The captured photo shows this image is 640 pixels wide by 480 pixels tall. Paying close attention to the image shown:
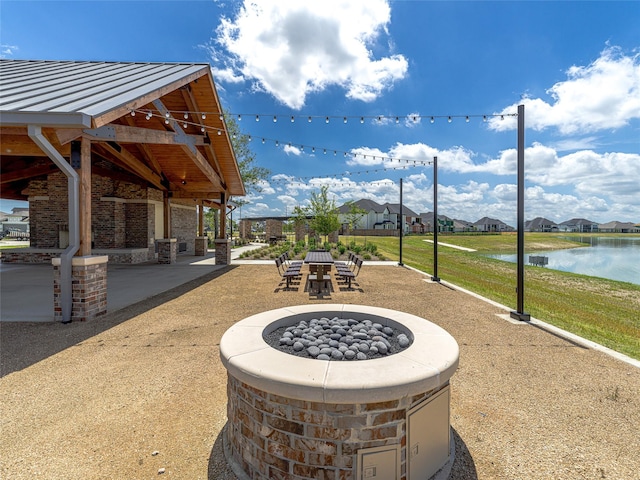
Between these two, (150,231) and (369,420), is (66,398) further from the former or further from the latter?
(150,231)

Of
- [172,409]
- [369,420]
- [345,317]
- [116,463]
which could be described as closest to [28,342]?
[172,409]

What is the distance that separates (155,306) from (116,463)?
5.00 meters

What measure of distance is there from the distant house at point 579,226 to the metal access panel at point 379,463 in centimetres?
13178

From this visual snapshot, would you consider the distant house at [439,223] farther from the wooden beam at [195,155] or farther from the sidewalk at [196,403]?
the sidewalk at [196,403]

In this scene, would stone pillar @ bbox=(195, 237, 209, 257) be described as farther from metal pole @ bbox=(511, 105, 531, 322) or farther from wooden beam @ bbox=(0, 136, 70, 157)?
metal pole @ bbox=(511, 105, 531, 322)

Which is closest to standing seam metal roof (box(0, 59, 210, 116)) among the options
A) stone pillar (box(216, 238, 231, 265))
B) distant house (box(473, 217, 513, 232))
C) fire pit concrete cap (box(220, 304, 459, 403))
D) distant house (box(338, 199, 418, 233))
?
fire pit concrete cap (box(220, 304, 459, 403))

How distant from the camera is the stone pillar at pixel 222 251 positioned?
1381 cm

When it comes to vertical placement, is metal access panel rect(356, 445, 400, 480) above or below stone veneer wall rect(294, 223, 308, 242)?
below

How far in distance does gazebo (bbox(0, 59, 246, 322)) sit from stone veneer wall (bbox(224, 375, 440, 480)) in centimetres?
550

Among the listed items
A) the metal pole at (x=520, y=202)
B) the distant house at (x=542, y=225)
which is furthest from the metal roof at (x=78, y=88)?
the distant house at (x=542, y=225)

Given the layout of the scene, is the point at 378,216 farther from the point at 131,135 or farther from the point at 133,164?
the point at 131,135

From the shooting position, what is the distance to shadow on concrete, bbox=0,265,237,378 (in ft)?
13.5

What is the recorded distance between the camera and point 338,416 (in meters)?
1.89

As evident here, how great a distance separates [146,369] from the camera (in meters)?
3.84
